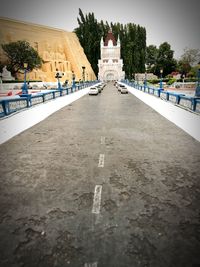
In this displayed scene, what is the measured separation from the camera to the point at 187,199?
4.08 metres

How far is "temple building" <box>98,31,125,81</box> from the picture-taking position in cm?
10944

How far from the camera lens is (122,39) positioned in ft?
369

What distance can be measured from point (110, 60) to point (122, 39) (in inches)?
631

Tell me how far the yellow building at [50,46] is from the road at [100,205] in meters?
81.6

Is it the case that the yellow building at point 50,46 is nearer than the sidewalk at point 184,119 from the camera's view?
No

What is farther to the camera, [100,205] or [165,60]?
[165,60]

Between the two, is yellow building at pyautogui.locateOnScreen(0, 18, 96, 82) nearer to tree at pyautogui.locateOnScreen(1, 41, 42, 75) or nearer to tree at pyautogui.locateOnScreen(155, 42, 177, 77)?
tree at pyautogui.locateOnScreen(1, 41, 42, 75)

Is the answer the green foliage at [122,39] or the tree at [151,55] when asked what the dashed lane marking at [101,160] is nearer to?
the green foliage at [122,39]

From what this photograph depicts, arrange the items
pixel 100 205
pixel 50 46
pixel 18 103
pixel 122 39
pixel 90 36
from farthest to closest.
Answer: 1. pixel 122 39
2. pixel 90 36
3. pixel 50 46
4. pixel 18 103
5. pixel 100 205

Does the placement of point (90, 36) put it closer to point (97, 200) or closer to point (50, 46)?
point (50, 46)

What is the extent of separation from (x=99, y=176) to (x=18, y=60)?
70.1 metres

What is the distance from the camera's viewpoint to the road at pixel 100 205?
9.20 ft

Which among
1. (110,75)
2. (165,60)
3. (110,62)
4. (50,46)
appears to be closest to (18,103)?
(165,60)

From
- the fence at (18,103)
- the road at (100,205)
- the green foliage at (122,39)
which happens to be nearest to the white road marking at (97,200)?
the road at (100,205)
